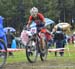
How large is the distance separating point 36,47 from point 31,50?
239mm

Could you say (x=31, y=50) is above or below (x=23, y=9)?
below

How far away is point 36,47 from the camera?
468 inches

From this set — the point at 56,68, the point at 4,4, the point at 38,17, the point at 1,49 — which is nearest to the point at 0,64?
the point at 1,49

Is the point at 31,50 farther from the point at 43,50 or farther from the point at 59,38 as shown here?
the point at 59,38

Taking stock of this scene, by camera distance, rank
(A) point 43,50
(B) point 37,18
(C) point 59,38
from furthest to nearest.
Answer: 1. (C) point 59,38
2. (A) point 43,50
3. (B) point 37,18

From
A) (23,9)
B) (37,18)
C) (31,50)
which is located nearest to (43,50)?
(31,50)

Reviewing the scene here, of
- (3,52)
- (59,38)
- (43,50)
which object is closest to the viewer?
(3,52)

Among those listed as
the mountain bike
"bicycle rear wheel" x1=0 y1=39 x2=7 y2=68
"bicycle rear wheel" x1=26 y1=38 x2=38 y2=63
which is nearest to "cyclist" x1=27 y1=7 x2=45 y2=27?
the mountain bike

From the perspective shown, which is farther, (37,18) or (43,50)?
(43,50)

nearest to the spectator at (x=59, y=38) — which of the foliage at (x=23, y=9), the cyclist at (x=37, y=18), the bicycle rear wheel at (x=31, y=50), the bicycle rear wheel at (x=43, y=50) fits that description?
the bicycle rear wheel at (x=43, y=50)

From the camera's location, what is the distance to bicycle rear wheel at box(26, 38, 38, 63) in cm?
1155

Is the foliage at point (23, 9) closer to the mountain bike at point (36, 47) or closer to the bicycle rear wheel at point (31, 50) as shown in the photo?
the mountain bike at point (36, 47)

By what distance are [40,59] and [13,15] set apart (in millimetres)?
59356

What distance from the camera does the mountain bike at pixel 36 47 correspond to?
38.0 ft
